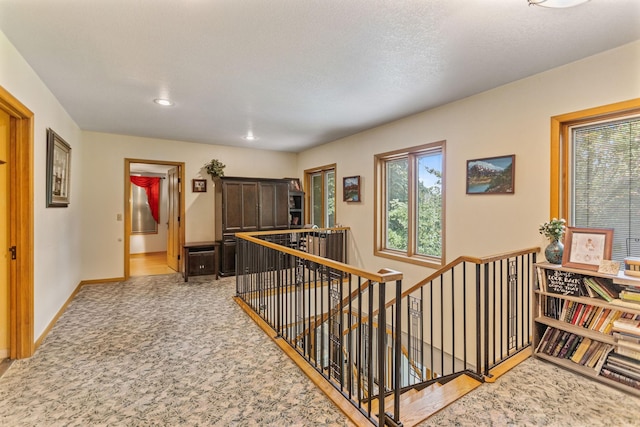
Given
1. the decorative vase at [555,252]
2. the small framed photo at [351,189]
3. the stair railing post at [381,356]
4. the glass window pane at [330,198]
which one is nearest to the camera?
the stair railing post at [381,356]

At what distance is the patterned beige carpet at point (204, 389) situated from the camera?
5.76 ft

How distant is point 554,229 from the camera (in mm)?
2404

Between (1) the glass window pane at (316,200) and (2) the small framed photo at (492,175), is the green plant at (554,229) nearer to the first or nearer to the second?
(2) the small framed photo at (492,175)

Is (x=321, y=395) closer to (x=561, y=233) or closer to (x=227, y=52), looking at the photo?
(x=561, y=233)

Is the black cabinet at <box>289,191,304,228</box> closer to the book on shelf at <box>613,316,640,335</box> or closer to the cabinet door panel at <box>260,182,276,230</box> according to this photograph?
the cabinet door panel at <box>260,182,276,230</box>

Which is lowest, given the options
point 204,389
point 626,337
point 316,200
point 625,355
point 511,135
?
point 204,389

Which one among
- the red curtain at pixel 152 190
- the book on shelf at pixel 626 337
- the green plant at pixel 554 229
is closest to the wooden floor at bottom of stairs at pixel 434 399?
the book on shelf at pixel 626 337

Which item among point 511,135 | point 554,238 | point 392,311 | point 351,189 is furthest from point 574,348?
point 351,189

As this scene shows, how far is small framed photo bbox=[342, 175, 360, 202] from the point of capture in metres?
4.89

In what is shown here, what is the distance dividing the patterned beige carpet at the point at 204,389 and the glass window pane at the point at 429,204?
176cm

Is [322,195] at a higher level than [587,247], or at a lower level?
higher

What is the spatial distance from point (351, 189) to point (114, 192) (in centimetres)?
398

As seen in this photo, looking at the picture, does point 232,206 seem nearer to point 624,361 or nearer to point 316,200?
point 316,200

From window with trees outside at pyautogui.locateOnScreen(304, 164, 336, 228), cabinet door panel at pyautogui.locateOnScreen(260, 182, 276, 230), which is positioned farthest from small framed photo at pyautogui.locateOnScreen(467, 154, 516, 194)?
cabinet door panel at pyautogui.locateOnScreen(260, 182, 276, 230)
